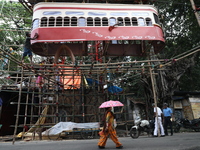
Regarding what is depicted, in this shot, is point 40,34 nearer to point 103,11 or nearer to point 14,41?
point 103,11

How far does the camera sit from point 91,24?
853cm

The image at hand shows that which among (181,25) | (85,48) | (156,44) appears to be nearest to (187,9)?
(181,25)

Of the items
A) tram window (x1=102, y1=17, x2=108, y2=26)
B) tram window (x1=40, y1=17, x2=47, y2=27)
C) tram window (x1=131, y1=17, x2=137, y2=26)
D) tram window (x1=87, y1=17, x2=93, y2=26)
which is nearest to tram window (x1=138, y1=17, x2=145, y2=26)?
tram window (x1=131, y1=17, x2=137, y2=26)

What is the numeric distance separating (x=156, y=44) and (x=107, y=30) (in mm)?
2984

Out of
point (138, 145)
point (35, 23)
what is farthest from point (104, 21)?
point (138, 145)

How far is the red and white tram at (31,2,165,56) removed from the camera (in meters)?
8.11

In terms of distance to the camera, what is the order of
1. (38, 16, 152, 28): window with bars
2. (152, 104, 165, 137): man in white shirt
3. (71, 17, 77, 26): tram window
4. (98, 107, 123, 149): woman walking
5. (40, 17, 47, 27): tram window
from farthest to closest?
(71, 17, 77, 26): tram window < (38, 16, 152, 28): window with bars < (40, 17, 47, 27): tram window < (152, 104, 165, 137): man in white shirt < (98, 107, 123, 149): woman walking

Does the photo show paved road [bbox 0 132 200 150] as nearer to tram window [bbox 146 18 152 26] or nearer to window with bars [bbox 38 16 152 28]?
window with bars [bbox 38 16 152 28]

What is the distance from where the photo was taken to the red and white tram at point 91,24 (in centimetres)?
811

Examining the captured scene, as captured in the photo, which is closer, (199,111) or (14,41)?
(199,111)

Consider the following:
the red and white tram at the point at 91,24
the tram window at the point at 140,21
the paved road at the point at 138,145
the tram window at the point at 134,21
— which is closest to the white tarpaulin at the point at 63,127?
the paved road at the point at 138,145

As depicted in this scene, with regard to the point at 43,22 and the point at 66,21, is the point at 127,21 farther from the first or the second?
the point at 43,22

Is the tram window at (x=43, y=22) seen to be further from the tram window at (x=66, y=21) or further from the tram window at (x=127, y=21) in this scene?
the tram window at (x=127, y=21)

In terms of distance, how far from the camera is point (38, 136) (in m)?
9.03
